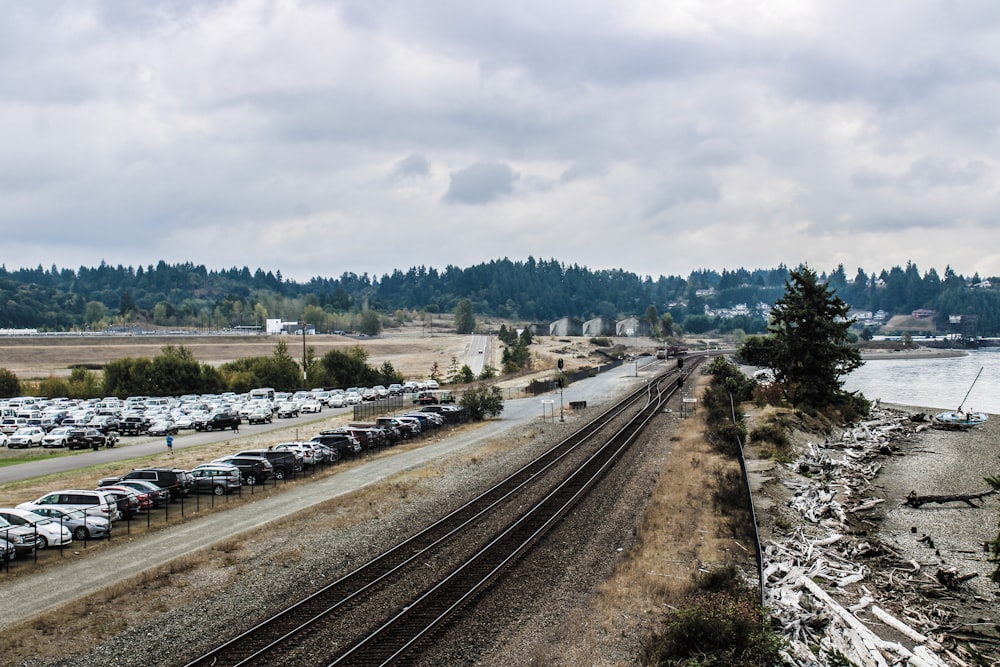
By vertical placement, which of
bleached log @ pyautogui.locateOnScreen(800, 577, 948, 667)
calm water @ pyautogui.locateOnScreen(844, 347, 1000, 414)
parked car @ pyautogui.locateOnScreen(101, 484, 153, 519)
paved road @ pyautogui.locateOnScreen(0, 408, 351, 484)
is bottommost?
calm water @ pyautogui.locateOnScreen(844, 347, 1000, 414)

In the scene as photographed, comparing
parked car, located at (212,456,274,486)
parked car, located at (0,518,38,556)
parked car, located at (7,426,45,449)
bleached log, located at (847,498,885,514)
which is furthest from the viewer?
parked car, located at (7,426,45,449)

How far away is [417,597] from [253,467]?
61.9 ft

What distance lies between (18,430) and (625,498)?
45.4 metres

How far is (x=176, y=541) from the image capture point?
985 inches

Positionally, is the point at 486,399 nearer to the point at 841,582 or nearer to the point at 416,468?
the point at 416,468

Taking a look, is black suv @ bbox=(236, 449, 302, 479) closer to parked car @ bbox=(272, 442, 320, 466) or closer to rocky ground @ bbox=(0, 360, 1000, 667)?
parked car @ bbox=(272, 442, 320, 466)

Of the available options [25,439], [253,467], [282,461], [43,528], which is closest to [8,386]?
[25,439]

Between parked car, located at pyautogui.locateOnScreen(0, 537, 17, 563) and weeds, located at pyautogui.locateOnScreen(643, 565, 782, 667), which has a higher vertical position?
weeds, located at pyautogui.locateOnScreen(643, 565, 782, 667)

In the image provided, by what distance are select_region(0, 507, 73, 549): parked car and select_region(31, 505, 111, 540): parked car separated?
276 millimetres

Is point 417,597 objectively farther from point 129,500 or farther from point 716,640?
point 129,500

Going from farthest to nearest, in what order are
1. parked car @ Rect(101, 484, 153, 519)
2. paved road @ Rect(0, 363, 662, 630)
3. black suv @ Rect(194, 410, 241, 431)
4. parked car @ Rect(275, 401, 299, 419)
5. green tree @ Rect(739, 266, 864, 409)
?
parked car @ Rect(275, 401, 299, 419) → green tree @ Rect(739, 266, 864, 409) → black suv @ Rect(194, 410, 241, 431) → parked car @ Rect(101, 484, 153, 519) → paved road @ Rect(0, 363, 662, 630)

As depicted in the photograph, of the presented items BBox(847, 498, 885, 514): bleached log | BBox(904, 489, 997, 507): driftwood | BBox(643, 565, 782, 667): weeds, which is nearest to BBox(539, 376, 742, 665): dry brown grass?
BBox(643, 565, 782, 667): weeds

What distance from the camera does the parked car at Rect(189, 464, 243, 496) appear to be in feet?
107

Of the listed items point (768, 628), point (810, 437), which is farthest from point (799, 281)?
point (768, 628)
